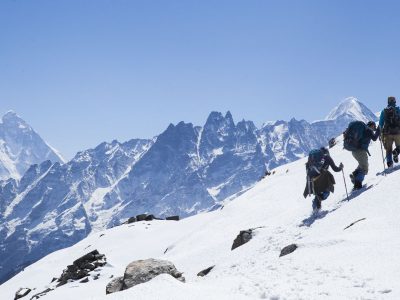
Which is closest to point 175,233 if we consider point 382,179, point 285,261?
point 382,179

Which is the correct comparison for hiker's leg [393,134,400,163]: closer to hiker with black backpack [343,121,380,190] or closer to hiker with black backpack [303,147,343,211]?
hiker with black backpack [343,121,380,190]

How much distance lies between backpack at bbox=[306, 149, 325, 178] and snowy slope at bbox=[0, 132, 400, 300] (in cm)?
153

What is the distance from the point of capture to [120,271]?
29.9m

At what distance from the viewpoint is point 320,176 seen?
1923 cm

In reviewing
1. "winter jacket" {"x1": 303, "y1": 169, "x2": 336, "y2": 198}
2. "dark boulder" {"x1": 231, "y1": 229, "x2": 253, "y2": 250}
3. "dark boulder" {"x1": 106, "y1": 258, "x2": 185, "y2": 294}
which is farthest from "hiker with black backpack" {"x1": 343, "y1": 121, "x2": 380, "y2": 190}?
"dark boulder" {"x1": 106, "y1": 258, "x2": 185, "y2": 294}

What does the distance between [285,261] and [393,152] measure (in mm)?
10683

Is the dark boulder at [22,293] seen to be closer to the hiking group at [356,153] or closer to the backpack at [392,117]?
the hiking group at [356,153]

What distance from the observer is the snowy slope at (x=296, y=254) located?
9.23m

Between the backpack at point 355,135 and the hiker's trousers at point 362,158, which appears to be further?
the backpack at point 355,135

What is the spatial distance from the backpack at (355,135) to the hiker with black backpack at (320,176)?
0.97 m

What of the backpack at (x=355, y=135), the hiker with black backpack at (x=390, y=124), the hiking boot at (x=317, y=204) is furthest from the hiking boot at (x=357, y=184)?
the hiker with black backpack at (x=390, y=124)

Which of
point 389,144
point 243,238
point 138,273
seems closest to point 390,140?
point 389,144

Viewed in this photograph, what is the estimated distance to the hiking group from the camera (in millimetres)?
19109

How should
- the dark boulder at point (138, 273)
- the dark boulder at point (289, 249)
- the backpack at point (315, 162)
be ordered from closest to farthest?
the dark boulder at point (289, 249) < the dark boulder at point (138, 273) < the backpack at point (315, 162)
